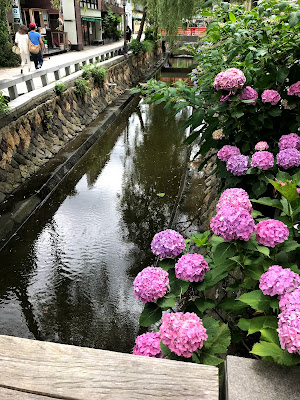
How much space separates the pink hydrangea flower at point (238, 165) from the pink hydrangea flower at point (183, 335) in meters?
1.50

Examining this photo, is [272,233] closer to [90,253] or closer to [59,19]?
[90,253]

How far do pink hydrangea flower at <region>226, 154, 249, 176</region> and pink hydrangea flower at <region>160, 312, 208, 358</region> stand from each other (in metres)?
1.50

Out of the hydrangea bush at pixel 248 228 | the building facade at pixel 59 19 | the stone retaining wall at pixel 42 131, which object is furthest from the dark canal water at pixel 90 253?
the building facade at pixel 59 19

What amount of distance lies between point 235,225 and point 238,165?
119cm

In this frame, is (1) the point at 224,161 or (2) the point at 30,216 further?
(2) the point at 30,216

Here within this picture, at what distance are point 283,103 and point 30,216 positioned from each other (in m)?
4.65

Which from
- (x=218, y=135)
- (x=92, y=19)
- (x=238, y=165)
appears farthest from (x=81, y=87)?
(x=92, y=19)

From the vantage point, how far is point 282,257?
162 centimetres

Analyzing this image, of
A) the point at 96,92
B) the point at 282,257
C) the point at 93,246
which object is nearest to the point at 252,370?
the point at 282,257

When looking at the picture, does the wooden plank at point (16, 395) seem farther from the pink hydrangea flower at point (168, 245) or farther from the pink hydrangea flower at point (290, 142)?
the pink hydrangea flower at point (290, 142)

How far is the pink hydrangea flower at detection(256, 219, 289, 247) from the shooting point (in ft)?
4.69

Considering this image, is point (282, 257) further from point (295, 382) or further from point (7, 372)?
point (7, 372)

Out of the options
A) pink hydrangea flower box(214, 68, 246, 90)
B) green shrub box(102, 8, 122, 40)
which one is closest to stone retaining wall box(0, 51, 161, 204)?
pink hydrangea flower box(214, 68, 246, 90)

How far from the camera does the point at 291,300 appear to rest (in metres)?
1.14
